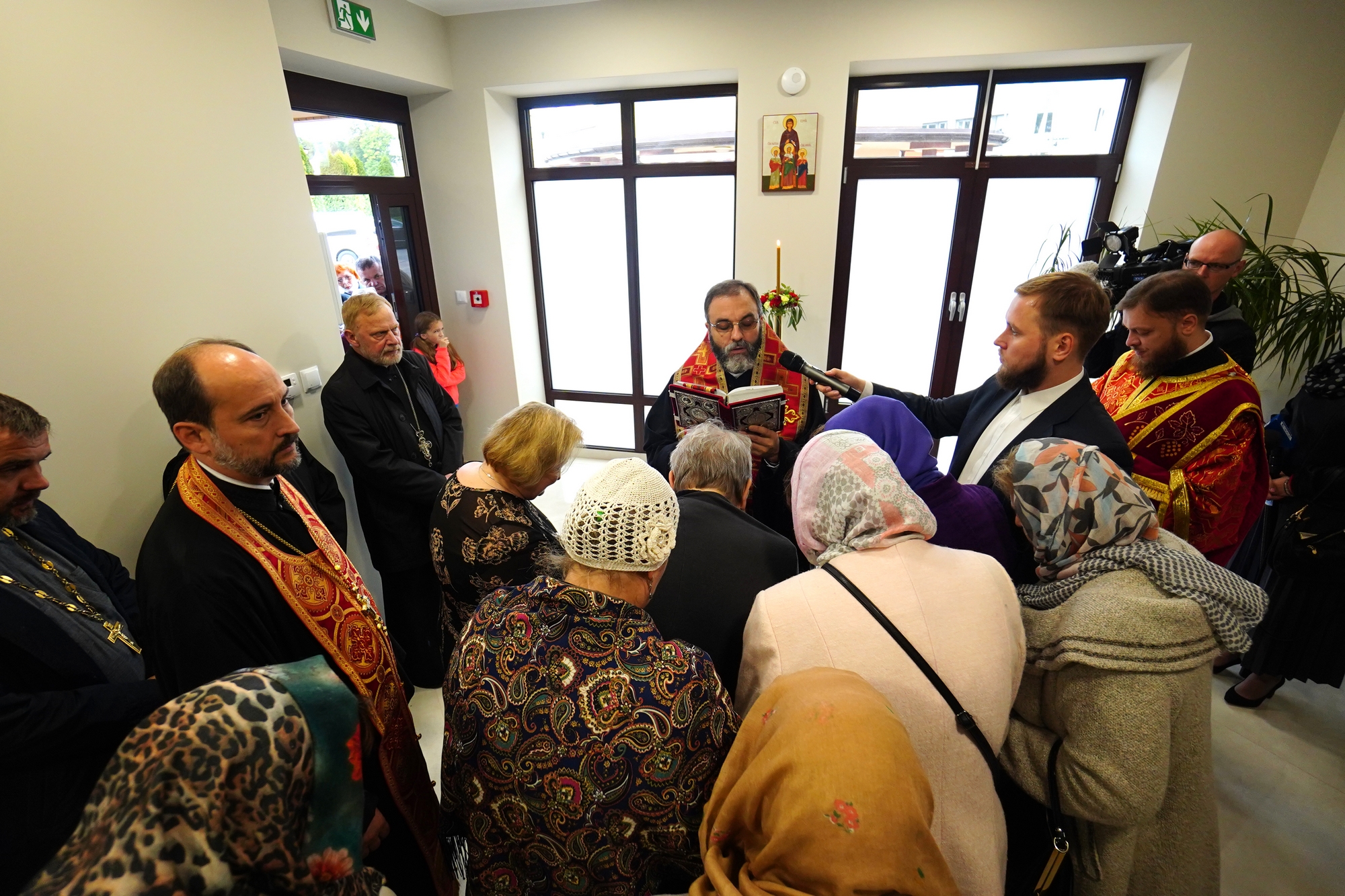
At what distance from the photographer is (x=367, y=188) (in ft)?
12.1

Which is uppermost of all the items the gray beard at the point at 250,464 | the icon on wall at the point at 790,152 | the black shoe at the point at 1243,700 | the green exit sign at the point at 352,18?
the green exit sign at the point at 352,18

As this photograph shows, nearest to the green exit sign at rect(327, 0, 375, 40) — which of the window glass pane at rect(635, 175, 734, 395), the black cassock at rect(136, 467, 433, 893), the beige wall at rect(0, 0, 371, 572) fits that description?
the beige wall at rect(0, 0, 371, 572)

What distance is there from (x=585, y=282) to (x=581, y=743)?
4227mm

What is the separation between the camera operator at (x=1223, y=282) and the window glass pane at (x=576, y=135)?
3.38 metres

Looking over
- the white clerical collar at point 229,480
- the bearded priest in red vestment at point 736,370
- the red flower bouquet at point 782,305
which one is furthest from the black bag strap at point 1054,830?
the red flower bouquet at point 782,305

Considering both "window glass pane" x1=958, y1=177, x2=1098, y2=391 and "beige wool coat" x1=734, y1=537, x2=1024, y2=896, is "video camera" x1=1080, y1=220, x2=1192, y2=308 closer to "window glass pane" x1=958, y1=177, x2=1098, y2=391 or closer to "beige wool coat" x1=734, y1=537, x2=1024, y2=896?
"window glass pane" x1=958, y1=177, x2=1098, y2=391

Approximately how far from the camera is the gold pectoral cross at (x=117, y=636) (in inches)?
51.1

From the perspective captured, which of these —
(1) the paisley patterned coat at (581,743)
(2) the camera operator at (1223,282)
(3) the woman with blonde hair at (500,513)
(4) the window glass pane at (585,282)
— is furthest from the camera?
(4) the window glass pane at (585,282)

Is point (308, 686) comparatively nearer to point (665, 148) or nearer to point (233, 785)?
point (233, 785)

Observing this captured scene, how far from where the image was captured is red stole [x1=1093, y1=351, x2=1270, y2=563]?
189 cm

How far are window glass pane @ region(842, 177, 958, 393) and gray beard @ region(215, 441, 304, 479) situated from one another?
3.73 metres

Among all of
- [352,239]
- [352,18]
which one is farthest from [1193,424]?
[352,239]

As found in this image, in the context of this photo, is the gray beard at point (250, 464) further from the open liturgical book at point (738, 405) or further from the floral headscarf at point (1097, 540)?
the floral headscarf at point (1097, 540)

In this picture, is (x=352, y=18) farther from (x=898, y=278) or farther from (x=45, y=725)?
(x=898, y=278)
